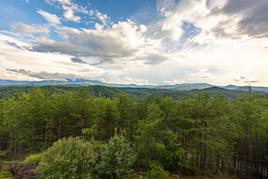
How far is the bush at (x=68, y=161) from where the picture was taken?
19.3 m

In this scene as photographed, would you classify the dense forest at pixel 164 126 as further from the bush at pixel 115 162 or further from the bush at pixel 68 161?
the bush at pixel 68 161

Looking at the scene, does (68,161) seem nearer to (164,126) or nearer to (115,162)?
(115,162)

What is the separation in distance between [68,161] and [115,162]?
4248 mm

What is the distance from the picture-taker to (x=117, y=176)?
21.2 m

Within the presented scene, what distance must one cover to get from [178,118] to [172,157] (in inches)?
234

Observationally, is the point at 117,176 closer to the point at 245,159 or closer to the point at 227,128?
the point at 227,128

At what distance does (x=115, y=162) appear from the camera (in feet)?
70.6

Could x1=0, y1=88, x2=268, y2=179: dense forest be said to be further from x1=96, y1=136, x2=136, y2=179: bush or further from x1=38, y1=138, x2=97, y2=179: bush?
x1=38, y1=138, x2=97, y2=179: bush

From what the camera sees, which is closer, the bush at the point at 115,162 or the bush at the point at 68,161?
the bush at the point at 68,161

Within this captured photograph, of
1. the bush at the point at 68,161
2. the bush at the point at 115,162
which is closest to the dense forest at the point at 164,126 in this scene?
the bush at the point at 115,162

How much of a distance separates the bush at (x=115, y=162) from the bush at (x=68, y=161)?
3.17 feet

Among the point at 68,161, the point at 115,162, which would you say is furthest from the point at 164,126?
the point at 68,161

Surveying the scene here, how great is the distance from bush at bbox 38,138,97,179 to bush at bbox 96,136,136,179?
97 cm

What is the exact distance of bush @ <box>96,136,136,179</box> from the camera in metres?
21.3
